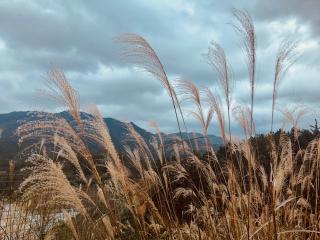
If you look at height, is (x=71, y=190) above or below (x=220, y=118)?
below

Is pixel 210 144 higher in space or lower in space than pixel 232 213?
higher

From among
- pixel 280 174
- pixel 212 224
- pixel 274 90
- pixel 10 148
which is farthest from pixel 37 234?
pixel 10 148

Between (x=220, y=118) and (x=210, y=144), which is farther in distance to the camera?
(x=210, y=144)

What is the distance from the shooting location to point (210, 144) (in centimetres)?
→ 404

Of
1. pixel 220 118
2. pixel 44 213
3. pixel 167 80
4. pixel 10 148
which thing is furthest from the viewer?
pixel 10 148

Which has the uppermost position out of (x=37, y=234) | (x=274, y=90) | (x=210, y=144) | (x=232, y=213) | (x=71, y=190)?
(x=274, y=90)

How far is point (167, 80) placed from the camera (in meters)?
3.29

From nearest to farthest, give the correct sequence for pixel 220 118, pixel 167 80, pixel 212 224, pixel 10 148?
pixel 167 80 → pixel 220 118 → pixel 212 224 → pixel 10 148

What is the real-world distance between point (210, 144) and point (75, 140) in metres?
1.36

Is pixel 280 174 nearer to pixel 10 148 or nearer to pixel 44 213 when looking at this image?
pixel 44 213

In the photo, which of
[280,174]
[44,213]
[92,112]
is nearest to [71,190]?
[92,112]

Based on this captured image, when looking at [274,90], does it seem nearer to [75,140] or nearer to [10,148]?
[75,140]

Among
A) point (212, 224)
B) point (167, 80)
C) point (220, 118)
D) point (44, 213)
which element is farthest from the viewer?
point (44, 213)

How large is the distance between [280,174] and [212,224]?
719 mm
